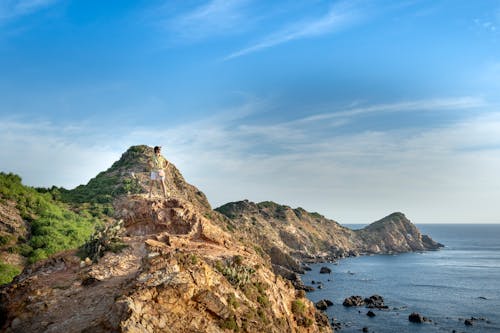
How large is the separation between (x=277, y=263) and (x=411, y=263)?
185ft

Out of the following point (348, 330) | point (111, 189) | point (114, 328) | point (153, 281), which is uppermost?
point (111, 189)

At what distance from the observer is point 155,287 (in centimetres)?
1535

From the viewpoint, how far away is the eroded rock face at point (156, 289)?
48.9 ft

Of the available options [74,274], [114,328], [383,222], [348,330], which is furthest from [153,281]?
[383,222]

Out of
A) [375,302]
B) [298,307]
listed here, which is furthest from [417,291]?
[298,307]

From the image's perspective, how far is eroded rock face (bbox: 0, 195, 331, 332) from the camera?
14891mm

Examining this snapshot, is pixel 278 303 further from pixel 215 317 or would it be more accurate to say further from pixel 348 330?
pixel 348 330

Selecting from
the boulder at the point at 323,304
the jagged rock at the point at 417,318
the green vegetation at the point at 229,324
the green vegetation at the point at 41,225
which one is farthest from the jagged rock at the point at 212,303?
the boulder at the point at 323,304

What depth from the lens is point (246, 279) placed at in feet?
70.0

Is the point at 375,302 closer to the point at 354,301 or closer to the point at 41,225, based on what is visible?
the point at 354,301

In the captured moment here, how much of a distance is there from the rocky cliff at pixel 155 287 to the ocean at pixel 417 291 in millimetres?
39019

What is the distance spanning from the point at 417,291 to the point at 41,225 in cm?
7613

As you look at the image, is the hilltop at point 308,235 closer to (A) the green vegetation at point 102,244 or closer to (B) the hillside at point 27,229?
(B) the hillside at point 27,229

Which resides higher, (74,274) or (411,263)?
(74,274)
